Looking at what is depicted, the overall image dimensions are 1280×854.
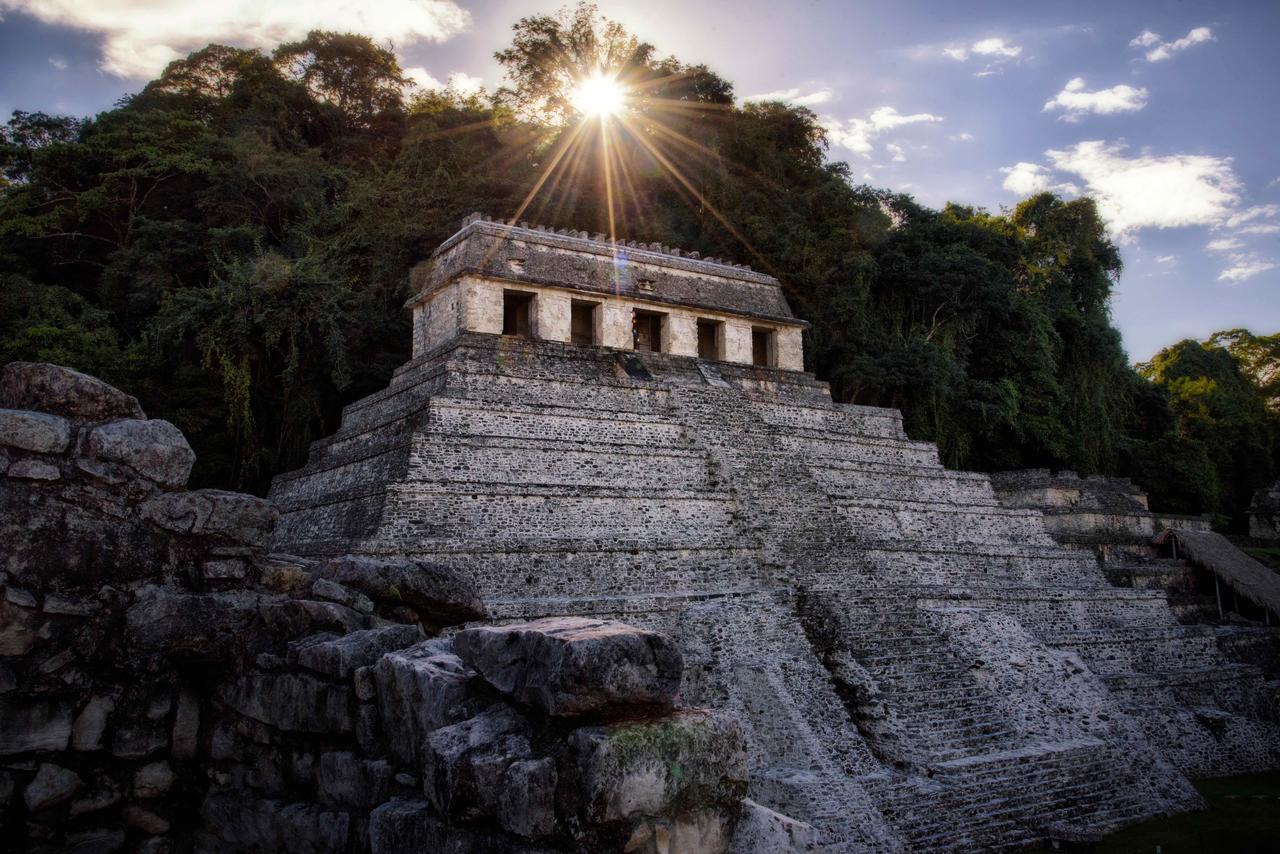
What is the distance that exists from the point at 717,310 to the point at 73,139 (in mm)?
16512

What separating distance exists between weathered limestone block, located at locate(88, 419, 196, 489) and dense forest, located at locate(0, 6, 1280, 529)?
12.1m

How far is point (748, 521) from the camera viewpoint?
12.6 meters

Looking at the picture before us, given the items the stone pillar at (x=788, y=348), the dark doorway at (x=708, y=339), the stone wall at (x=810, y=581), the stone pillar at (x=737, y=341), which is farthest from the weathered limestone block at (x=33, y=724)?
the stone pillar at (x=788, y=348)

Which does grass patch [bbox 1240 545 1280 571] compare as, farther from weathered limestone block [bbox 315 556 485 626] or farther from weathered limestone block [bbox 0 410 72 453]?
weathered limestone block [bbox 0 410 72 453]

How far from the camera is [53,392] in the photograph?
4512 mm

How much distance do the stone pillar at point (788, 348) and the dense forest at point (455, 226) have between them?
8.83 ft

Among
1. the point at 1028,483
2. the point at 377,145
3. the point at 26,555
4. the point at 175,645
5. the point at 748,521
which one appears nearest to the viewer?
the point at 26,555

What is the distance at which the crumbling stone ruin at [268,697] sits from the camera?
3066 millimetres

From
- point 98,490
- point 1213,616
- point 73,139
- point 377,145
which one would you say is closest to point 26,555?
point 98,490

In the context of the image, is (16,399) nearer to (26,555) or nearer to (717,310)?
(26,555)

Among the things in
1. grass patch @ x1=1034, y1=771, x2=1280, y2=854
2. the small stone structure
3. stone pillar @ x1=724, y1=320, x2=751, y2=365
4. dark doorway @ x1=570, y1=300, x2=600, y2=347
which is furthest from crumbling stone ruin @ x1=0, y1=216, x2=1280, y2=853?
the small stone structure

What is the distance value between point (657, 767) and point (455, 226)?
1936 cm

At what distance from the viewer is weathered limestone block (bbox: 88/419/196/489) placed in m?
4.53

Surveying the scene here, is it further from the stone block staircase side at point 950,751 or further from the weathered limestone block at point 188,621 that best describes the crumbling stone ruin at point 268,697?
the stone block staircase side at point 950,751
